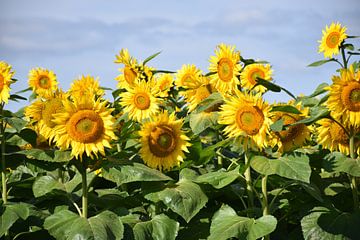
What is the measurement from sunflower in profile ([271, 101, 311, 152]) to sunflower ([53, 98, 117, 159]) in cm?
107

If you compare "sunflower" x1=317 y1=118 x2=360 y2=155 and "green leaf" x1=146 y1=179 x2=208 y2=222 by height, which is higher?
"sunflower" x1=317 y1=118 x2=360 y2=155

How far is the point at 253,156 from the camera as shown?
11.8ft

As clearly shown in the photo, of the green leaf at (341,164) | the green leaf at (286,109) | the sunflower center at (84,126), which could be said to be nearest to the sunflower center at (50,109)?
the sunflower center at (84,126)

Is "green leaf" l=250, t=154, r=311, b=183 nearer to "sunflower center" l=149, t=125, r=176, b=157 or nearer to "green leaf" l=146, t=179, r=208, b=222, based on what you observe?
"green leaf" l=146, t=179, r=208, b=222

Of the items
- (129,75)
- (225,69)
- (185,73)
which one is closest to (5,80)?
(129,75)

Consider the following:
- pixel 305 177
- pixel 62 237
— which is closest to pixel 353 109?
pixel 305 177

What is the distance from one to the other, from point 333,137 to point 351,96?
0.46 meters

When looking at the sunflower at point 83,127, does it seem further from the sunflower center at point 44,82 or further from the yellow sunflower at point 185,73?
the sunflower center at point 44,82

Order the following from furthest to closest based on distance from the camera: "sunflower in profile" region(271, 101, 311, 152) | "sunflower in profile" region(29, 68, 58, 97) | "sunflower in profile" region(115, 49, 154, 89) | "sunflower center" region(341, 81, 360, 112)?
"sunflower in profile" region(29, 68, 58, 97) < "sunflower in profile" region(115, 49, 154, 89) < "sunflower in profile" region(271, 101, 311, 152) < "sunflower center" region(341, 81, 360, 112)

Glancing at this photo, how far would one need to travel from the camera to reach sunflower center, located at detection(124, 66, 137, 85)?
5.30 metres

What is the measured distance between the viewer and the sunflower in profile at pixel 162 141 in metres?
3.92

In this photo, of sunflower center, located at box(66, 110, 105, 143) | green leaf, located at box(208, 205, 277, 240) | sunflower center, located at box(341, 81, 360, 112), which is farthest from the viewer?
sunflower center, located at box(341, 81, 360, 112)

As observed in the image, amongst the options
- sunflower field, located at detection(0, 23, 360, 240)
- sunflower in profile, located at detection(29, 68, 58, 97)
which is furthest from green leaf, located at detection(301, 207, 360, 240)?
sunflower in profile, located at detection(29, 68, 58, 97)

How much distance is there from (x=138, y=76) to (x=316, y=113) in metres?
1.87
